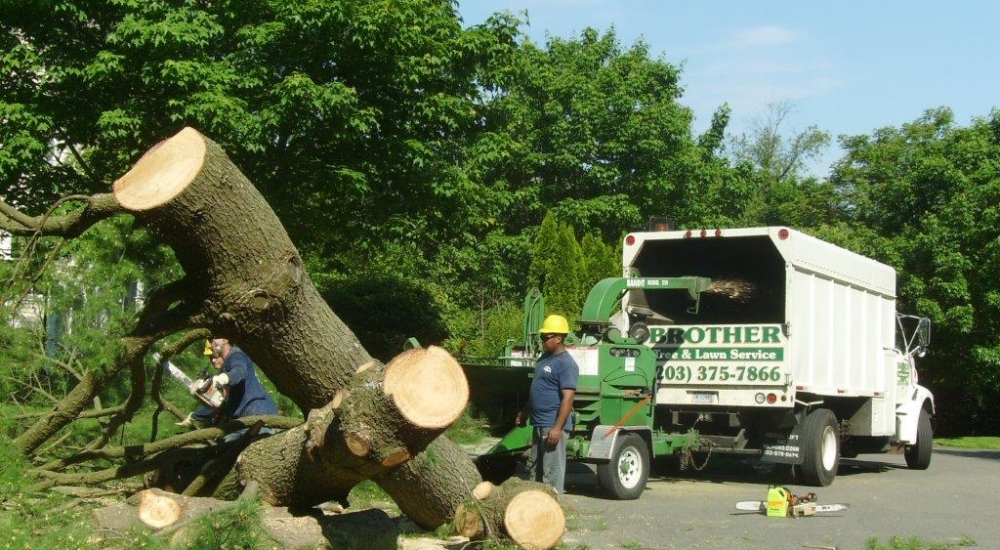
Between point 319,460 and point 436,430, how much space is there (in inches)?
32.8

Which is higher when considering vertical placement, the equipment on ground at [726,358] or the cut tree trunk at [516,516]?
the equipment on ground at [726,358]

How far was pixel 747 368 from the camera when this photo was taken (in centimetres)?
1323

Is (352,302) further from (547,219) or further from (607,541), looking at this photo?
(607,541)

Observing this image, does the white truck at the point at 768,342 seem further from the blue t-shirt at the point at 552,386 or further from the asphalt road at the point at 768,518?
the blue t-shirt at the point at 552,386

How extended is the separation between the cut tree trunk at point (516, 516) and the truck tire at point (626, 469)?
3.98 metres

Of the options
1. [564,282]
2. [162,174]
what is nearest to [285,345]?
[162,174]

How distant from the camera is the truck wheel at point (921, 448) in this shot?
1727cm

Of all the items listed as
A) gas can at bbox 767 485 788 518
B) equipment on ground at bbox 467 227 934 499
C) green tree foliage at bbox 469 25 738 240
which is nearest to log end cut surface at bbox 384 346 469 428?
gas can at bbox 767 485 788 518

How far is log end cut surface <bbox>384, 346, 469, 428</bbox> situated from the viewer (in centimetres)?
629

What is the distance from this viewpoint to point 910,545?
8.52 meters

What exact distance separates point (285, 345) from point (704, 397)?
750 cm

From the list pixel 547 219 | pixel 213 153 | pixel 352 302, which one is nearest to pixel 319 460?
pixel 213 153

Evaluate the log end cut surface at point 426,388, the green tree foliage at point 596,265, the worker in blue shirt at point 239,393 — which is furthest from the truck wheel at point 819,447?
the green tree foliage at point 596,265

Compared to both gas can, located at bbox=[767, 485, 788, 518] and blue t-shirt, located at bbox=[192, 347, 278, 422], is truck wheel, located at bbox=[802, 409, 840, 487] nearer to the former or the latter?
gas can, located at bbox=[767, 485, 788, 518]
